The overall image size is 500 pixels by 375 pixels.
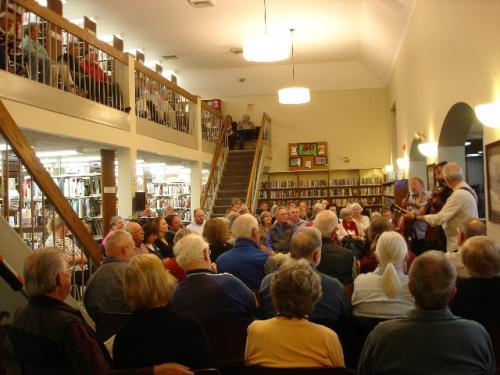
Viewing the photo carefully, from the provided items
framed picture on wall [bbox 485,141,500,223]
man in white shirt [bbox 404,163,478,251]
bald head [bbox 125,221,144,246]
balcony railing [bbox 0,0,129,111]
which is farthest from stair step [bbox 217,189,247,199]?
man in white shirt [bbox 404,163,478,251]

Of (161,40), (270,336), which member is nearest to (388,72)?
(161,40)

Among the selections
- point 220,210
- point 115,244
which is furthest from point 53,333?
point 220,210

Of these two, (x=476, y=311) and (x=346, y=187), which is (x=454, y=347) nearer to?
(x=476, y=311)

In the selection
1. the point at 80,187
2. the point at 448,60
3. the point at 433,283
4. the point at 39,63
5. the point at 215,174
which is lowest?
the point at 433,283

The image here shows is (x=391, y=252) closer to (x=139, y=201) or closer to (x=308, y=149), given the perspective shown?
(x=139, y=201)

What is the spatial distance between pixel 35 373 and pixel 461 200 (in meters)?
3.60

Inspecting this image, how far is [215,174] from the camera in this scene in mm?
13859

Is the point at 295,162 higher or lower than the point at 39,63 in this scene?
lower

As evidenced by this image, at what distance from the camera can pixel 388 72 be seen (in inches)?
544

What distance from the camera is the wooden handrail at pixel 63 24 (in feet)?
18.8

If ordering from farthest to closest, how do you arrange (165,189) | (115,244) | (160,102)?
(165,189) < (160,102) < (115,244)

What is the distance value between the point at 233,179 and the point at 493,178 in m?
9.68

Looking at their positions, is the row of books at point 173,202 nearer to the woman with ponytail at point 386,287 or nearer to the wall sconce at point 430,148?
the wall sconce at point 430,148

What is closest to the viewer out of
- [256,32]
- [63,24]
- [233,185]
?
[63,24]
